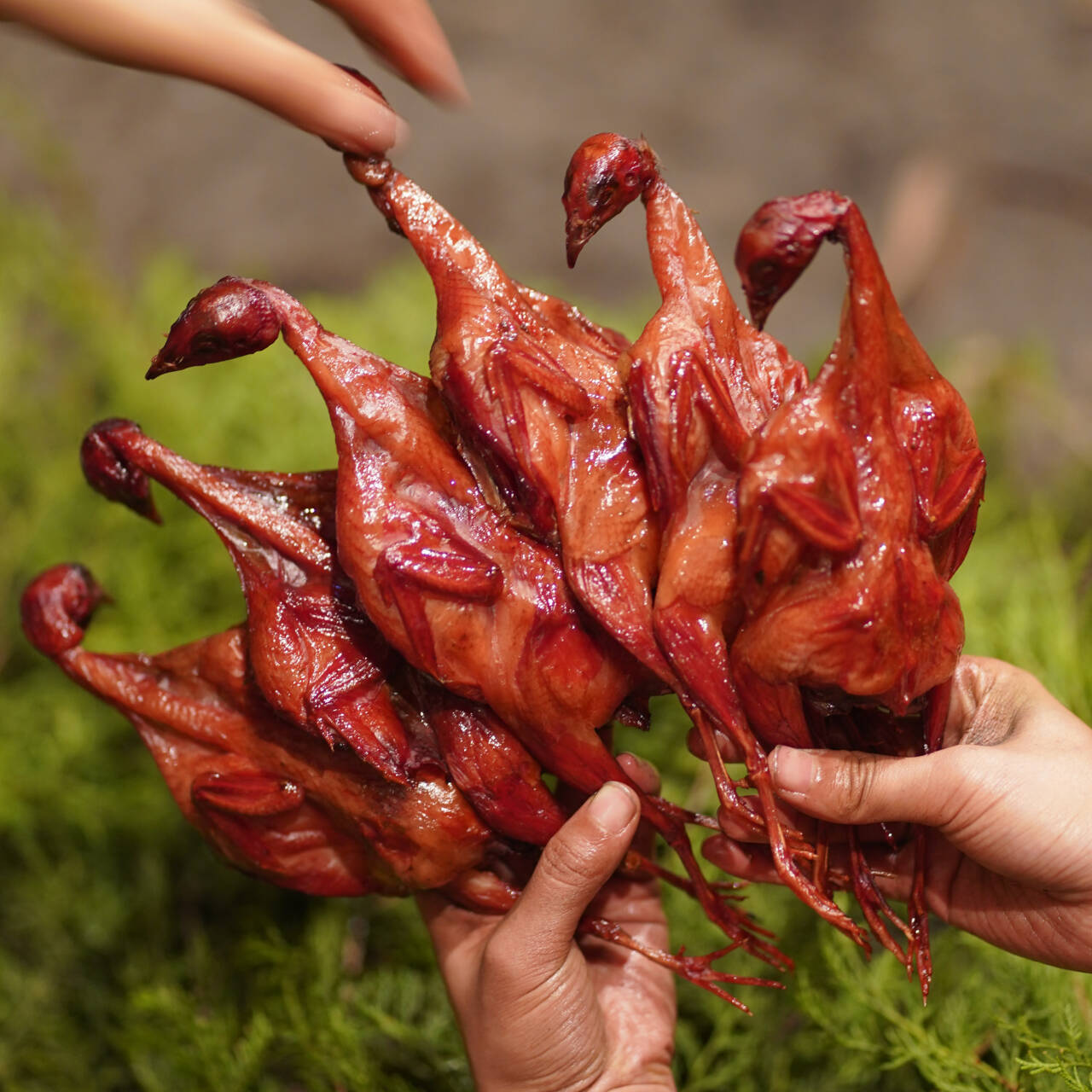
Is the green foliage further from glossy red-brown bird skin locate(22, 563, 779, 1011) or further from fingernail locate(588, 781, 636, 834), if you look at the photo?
fingernail locate(588, 781, 636, 834)

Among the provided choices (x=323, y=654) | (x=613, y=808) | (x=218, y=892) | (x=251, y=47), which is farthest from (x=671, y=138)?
(x=613, y=808)

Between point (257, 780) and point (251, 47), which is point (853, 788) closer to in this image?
point (257, 780)

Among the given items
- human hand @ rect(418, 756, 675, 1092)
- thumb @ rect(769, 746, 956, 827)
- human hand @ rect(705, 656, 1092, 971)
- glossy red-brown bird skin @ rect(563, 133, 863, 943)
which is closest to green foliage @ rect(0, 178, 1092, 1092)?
human hand @ rect(705, 656, 1092, 971)

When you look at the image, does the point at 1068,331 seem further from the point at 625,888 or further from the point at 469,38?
the point at 625,888

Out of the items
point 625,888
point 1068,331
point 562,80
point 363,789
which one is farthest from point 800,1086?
point 562,80

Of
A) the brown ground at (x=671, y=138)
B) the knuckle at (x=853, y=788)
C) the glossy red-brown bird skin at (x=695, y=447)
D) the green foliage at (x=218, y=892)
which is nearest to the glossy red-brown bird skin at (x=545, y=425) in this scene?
the glossy red-brown bird skin at (x=695, y=447)

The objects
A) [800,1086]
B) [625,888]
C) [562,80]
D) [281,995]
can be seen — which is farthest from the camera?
[562,80]
